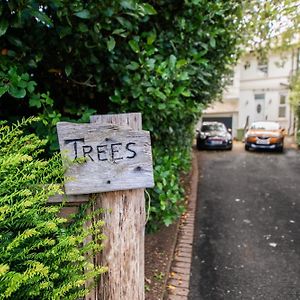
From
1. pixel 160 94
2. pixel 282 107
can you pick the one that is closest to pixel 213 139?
pixel 282 107

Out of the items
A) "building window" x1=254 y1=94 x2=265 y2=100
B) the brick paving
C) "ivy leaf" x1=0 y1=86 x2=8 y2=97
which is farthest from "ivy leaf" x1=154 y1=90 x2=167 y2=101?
"building window" x1=254 y1=94 x2=265 y2=100

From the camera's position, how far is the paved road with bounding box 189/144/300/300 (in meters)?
3.35

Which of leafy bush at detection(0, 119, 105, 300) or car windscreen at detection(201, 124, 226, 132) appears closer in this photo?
leafy bush at detection(0, 119, 105, 300)

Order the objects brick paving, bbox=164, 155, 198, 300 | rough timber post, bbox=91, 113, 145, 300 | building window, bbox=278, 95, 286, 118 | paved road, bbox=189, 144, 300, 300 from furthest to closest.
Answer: building window, bbox=278, 95, 286, 118 → paved road, bbox=189, 144, 300, 300 → brick paving, bbox=164, 155, 198, 300 → rough timber post, bbox=91, 113, 145, 300

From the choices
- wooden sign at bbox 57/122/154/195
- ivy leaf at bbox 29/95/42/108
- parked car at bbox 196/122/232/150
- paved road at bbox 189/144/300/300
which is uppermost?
ivy leaf at bbox 29/95/42/108

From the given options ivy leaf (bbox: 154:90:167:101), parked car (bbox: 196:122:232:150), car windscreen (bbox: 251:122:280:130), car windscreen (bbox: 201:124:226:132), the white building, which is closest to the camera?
ivy leaf (bbox: 154:90:167:101)

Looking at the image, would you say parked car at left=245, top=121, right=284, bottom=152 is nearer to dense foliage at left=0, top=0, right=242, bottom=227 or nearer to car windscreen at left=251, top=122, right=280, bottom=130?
car windscreen at left=251, top=122, right=280, bottom=130

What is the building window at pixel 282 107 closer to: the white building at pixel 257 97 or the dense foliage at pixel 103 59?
the white building at pixel 257 97

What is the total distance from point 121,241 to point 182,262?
244cm

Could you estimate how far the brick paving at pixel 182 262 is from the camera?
322cm

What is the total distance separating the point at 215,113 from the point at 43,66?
22244 millimetres

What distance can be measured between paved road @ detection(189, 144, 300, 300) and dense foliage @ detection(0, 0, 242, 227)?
3.35 feet

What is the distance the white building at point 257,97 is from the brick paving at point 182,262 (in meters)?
17.9

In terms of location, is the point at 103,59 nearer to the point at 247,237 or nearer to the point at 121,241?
the point at 121,241
